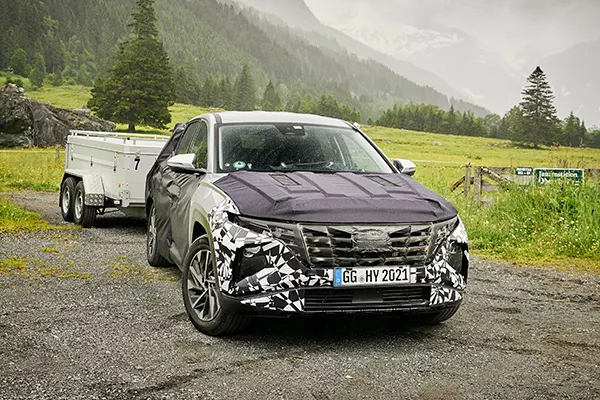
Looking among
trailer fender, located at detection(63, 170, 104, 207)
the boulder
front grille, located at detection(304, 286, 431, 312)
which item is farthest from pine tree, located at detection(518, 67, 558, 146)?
front grille, located at detection(304, 286, 431, 312)

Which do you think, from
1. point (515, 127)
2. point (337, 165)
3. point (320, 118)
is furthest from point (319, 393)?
point (515, 127)

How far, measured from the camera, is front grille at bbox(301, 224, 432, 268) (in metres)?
4.70

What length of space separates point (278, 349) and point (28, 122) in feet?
126

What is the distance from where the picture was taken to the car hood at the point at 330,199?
4766 millimetres

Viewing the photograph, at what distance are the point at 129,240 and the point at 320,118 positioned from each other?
471 cm

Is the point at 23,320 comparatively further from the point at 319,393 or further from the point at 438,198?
the point at 438,198

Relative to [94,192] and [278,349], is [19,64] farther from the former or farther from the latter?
[278,349]

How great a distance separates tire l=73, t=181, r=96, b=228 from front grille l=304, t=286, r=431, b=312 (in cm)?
749

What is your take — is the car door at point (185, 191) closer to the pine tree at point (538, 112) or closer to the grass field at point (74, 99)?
the grass field at point (74, 99)

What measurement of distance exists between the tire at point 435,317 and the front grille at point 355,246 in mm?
890

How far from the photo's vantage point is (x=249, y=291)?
15.6 feet

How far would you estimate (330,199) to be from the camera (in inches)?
193

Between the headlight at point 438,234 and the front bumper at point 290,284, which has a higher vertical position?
the headlight at point 438,234

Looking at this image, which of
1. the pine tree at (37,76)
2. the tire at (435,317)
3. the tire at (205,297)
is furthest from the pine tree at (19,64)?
the tire at (435,317)
